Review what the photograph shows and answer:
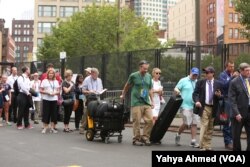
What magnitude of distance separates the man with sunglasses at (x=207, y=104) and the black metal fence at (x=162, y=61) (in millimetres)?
5276

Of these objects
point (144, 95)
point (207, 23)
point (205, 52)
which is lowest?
point (144, 95)

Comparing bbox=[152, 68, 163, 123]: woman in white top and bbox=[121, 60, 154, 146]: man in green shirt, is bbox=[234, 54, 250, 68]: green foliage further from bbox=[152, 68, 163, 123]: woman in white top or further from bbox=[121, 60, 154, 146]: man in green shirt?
bbox=[121, 60, 154, 146]: man in green shirt

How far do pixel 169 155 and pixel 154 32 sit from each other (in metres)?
47.6

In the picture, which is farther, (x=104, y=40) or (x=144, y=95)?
(x=104, y=40)

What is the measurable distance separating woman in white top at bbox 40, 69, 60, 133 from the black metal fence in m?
5.18

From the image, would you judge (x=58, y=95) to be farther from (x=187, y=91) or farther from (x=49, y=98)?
(x=187, y=91)

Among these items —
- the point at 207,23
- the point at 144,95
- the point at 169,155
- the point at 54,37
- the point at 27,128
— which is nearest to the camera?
the point at 169,155

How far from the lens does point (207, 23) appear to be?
401 feet

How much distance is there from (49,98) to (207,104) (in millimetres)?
5798

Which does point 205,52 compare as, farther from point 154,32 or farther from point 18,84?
point 154,32

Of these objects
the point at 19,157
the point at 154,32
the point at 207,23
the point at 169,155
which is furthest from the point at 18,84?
the point at 207,23

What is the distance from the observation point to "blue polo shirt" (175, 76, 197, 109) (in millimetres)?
12625

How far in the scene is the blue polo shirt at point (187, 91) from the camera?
1262cm

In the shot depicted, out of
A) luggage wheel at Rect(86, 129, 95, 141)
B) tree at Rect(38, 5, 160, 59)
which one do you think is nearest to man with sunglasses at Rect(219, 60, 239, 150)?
luggage wheel at Rect(86, 129, 95, 141)
